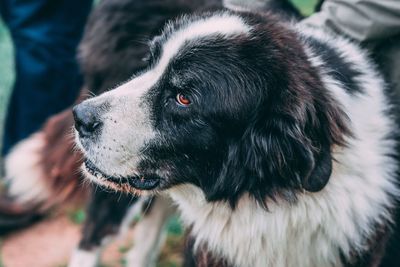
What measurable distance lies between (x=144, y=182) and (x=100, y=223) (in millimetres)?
861

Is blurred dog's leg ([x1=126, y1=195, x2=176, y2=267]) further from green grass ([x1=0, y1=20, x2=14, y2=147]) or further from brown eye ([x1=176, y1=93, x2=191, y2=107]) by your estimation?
green grass ([x1=0, y1=20, x2=14, y2=147])

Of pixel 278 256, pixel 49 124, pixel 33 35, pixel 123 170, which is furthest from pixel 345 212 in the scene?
pixel 33 35

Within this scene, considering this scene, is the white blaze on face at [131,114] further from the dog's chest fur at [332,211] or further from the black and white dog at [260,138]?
the dog's chest fur at [332,211]

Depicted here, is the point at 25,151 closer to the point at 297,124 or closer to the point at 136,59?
the point at 136,59

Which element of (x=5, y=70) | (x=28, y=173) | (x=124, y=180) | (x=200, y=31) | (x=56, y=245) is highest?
(x=200, y=31)

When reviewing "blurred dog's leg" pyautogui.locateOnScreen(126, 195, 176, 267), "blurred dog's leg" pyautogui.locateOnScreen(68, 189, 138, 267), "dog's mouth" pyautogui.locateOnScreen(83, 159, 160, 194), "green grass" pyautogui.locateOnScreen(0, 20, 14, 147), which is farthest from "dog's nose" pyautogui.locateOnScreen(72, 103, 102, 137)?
"green grass" pyautogui.locateOnScreen(0, 20, 14, 147)

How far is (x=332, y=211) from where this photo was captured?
96.1 inches

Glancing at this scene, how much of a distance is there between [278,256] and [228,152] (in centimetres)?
49

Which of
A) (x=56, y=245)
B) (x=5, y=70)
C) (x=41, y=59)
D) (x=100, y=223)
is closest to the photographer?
(x=100, y=223)

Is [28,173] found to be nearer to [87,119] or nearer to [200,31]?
[87,119]

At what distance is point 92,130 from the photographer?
2418mm

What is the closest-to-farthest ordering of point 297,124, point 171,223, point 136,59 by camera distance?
1. point 297,124
2. point 136,59
3. point 171,223

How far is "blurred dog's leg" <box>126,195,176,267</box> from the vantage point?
3613mm

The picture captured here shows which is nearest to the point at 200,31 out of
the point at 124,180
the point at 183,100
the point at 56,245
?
the point at 183,100
